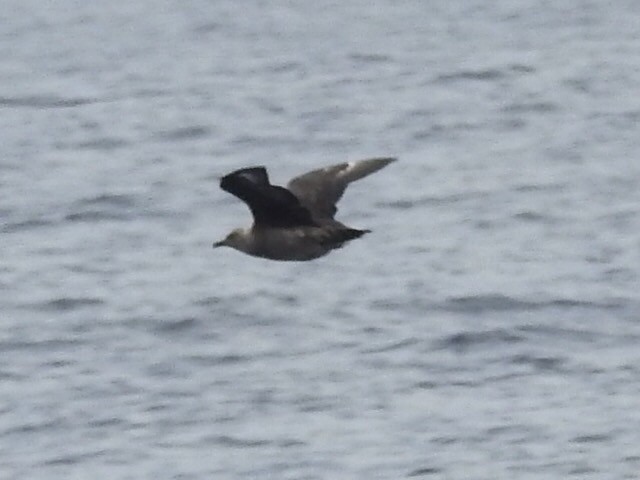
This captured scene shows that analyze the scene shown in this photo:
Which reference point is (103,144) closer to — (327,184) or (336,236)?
(327,184)

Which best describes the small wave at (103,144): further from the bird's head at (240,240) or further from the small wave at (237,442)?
the bird's head at (240,240)

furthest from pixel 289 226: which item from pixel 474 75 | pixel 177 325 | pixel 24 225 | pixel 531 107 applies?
pixel 474 75

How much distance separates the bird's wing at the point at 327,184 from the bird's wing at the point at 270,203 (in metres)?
0.26

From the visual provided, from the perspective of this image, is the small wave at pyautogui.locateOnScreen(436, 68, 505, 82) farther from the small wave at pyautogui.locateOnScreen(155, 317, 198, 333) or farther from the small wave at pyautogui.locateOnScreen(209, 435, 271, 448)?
the small wave at pyautogui.locateOnScreen(209, 435, 271, 448)

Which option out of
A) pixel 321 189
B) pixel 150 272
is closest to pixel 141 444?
pixel 321 189

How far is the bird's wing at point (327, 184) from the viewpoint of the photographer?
13.5 meters

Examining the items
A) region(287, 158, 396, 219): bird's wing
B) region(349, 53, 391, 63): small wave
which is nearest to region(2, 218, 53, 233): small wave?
region(349, 53, 391, 63): small wave

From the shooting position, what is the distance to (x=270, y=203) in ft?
42.6

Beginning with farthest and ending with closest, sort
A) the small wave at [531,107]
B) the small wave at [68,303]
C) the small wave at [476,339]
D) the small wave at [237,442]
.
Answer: the small wave at [531,107]
the small wave at [68,303]
the small wave at [476,339]
the small wave at [237,442]

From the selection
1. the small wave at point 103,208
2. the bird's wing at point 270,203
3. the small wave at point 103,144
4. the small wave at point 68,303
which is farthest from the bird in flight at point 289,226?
the small wave at point 103,144

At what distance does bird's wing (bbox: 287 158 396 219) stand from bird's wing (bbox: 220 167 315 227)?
0.26 metres

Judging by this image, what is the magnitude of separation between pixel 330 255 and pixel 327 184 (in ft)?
21.6

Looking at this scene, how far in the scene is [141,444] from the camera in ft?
51.6

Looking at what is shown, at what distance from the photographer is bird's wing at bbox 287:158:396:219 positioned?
13.5 m
